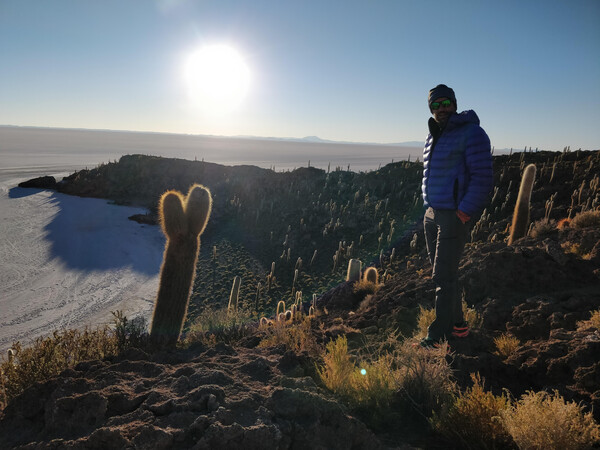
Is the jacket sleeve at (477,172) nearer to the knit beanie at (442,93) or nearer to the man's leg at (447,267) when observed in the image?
the man's leg at (447,267)

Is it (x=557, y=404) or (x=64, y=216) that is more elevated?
(x=557, y=404)

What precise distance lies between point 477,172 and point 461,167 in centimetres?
16

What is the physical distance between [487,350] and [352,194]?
53.1 feet

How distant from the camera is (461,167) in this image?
3.41 meters

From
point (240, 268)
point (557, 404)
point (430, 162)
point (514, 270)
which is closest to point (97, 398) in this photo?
point (557, 404)

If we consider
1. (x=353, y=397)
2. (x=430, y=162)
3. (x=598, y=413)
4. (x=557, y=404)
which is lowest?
(x=353, y=397)

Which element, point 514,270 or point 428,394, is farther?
point 514,270

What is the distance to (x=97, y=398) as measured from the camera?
8.40 feet

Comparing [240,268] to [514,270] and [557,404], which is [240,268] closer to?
[514,270]

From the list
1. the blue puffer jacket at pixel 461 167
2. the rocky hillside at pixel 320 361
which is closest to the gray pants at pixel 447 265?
the blue puffer jacket at pixel 461 167

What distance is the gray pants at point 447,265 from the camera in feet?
11.5

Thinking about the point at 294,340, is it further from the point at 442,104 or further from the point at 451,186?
the point at 442,104

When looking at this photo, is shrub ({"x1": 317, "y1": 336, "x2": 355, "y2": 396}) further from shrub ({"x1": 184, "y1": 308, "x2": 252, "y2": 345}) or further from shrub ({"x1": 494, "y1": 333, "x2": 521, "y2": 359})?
shrub ({"x1": 184, "y1": 308, "x2": 252, "y2": 345})

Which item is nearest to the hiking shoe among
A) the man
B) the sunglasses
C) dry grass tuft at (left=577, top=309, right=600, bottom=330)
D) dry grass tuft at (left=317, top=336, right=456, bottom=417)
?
the man
